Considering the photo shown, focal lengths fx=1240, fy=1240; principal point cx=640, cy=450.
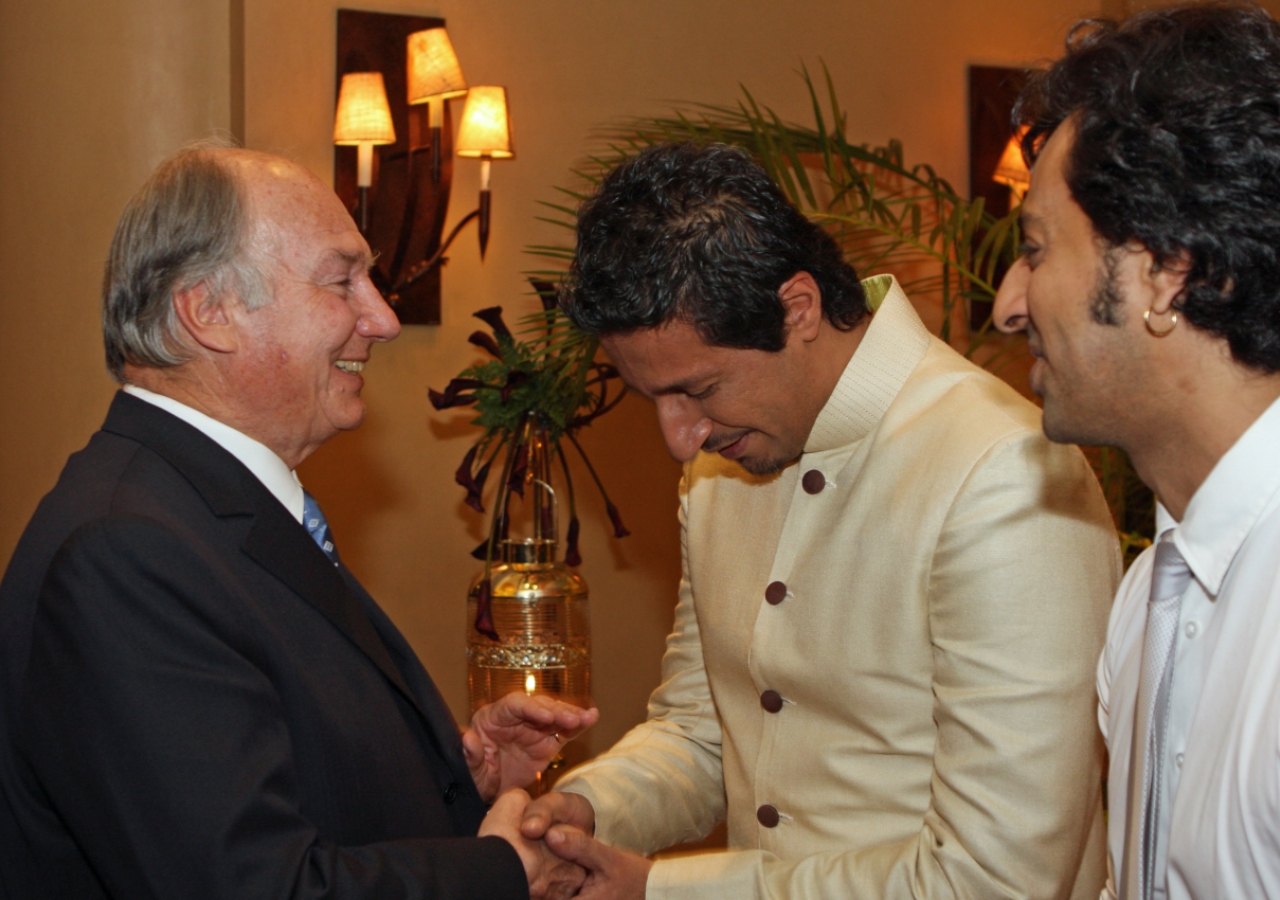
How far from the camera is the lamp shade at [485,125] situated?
10.8ft

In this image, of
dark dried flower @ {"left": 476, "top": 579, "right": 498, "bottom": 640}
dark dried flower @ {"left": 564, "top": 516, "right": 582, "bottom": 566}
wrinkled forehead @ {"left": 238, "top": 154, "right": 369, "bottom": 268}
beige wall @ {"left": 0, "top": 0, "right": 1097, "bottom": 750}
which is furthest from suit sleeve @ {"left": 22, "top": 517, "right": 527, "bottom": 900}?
beige wall @ {"left": 0, "top": 0, "right": 1097, "bottom": 750}

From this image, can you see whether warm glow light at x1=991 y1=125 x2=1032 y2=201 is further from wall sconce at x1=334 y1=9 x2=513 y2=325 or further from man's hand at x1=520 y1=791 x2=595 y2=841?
man's hand at x1=520 y1=791 x2=595 y2=841

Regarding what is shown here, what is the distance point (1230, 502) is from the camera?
1132mm

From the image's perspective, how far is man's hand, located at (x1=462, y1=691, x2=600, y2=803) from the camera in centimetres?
196

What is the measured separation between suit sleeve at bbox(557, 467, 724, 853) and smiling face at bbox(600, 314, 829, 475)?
30cm

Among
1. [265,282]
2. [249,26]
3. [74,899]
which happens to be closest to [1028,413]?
[265,282]

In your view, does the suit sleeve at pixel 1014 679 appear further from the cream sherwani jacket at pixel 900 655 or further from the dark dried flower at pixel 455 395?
the dark dried flower at pixel 455 395

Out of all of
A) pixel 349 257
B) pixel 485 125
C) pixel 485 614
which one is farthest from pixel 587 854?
pixel 485 125

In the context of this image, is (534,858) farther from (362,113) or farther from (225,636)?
(362,113)

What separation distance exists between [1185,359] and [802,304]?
24.5 inches

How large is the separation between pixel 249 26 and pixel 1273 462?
3077mm

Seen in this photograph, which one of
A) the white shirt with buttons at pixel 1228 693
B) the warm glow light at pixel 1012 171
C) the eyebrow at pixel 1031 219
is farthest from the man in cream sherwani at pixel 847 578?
the warm glow light at pixel 1012 171

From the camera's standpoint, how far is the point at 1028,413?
1.60 meters

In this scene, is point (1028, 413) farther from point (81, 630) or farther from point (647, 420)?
point (647, 420)
